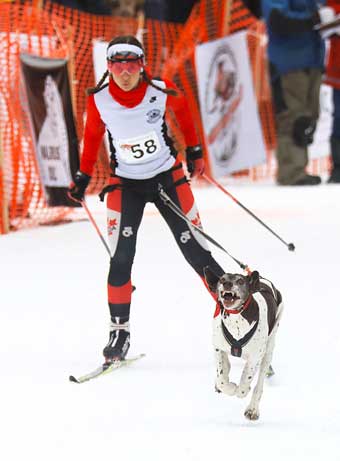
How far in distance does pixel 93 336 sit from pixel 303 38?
736 centimetres

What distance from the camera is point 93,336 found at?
4871mm

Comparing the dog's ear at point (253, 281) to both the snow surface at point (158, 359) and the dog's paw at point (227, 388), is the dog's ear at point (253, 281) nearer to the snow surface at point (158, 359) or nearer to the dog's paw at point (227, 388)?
the dog's paw at point (227, 388)

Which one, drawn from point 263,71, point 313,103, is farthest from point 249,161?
point 263,71

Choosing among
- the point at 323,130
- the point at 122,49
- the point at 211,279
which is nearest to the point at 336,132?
the point at 323,130

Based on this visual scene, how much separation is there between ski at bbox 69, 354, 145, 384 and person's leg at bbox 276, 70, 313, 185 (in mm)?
7608

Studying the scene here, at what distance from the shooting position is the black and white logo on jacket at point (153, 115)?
4.32 meters

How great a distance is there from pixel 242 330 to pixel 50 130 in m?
5.75

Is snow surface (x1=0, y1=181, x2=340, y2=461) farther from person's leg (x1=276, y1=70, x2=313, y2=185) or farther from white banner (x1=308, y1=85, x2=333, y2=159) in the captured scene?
white banner (x1=308, y1=85, x2=333, y2=159)

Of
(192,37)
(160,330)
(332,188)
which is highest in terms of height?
(192,37)

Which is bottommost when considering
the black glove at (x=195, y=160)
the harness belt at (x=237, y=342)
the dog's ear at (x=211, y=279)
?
the harness belt at (x=237, y=342)

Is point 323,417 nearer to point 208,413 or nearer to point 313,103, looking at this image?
point 208,413

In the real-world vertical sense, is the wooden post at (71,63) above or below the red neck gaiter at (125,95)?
below

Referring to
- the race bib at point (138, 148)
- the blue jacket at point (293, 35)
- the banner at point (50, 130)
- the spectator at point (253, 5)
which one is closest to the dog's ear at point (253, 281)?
the race bib at point (138, 148)

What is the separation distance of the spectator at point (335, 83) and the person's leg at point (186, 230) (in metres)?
7.50
